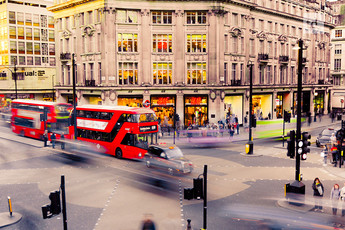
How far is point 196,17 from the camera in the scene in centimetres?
4600

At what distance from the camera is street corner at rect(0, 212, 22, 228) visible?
570 inches

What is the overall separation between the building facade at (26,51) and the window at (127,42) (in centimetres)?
3208

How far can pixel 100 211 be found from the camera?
15977mm

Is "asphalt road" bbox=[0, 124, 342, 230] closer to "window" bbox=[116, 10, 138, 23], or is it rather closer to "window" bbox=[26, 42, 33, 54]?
"window" bbox=[116, 10, 138, 23]

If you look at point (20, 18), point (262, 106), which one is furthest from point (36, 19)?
point (262, 106)

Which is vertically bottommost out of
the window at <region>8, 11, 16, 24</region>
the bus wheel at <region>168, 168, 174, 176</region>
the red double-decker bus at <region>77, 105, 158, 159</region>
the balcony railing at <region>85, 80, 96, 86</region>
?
the bus wheel at <region>168, 168, 174, 176</region>

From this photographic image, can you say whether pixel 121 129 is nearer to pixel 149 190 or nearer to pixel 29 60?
pixel 149 190

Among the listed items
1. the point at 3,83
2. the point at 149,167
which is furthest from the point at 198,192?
the point at 3,83

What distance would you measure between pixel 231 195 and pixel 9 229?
1075 centimetres

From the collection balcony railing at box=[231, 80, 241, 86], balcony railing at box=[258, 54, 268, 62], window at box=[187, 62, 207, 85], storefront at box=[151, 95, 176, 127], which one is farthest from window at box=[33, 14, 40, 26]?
balcony railing at box=[258, 54, 268, 62]

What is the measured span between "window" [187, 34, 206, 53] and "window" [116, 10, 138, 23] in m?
7.65

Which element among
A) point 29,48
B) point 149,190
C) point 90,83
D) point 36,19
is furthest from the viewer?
point 36,19

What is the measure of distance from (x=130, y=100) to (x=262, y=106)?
2390 centimetres

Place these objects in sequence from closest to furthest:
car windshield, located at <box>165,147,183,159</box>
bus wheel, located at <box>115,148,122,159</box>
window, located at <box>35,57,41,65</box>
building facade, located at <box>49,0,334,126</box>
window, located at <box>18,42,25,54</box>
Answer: car windshield, located at <box>165,147,183,159</box>, bus wheel, located at <box>115,148,122,159</box>, building facade, located at <box>49,0,334,126</box>, window, located at <box>18,42,25,54</box>, window, located at <box>35,57,41,65</box>
